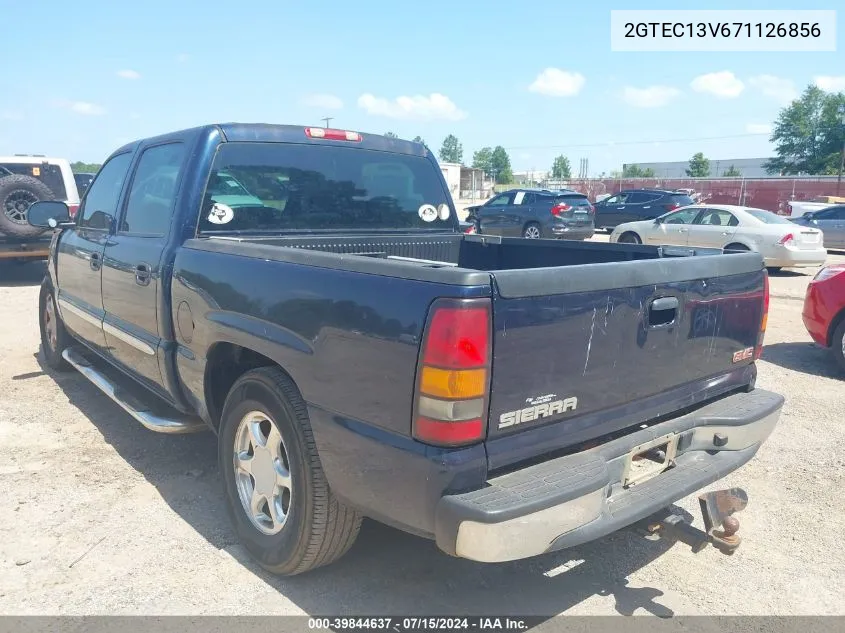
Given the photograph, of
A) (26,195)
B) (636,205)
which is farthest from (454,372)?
(636,205)

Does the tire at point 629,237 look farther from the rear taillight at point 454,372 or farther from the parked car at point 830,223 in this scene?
the rear taillight at point 454,372

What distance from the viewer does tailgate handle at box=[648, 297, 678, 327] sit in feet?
8.65

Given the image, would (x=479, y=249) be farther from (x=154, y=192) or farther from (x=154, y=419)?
(x=154, y=419)

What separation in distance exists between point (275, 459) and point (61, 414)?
2.91 meters

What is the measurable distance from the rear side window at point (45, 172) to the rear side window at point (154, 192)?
8.46 metres

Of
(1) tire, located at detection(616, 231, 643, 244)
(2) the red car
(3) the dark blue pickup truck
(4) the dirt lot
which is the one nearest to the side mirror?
(3) the dark blue pickup truck

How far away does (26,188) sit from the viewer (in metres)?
9.62

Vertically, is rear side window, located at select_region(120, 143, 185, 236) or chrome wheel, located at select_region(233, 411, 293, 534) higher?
rear side window, located at select_region(120, 143, 185, 236)

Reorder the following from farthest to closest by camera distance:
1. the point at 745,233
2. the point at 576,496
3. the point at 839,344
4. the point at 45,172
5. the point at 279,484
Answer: the point at 745,233
the point at 45,172
the point at 839,344
the point at 279,484
the point at 576,496

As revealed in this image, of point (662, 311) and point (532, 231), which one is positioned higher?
point (662, 311)

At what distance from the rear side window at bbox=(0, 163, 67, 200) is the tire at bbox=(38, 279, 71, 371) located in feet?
20.7

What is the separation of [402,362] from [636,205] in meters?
22.1

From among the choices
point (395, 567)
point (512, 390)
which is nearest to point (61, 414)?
point (395, 567)

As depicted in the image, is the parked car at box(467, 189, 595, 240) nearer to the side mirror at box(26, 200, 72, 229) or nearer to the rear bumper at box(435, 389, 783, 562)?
the side mirror at box(26, 200, 72, 229)
